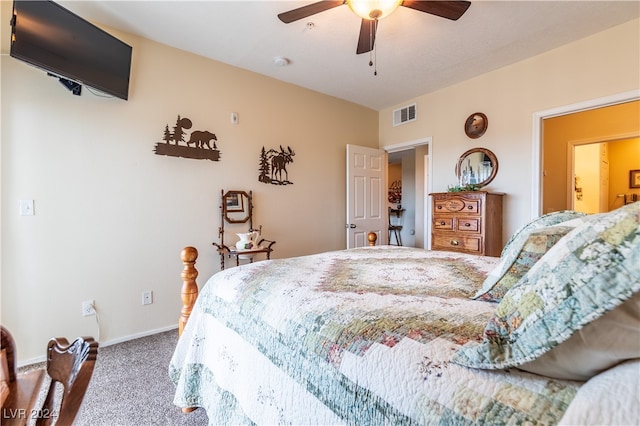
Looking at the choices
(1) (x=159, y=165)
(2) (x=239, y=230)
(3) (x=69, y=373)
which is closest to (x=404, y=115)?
(2) (x=239, y=230)

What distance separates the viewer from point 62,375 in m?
0.67

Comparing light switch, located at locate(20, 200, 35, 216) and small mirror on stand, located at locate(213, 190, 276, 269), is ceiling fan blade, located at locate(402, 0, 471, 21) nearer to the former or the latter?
small mirror on stand, located at locate(213, 190, 276, 269)

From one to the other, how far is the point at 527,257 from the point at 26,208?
311cm

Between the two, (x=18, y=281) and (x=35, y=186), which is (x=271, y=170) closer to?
(x=35, y=186)

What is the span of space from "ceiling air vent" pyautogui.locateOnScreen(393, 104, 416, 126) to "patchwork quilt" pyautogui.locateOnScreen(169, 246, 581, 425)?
2945mm

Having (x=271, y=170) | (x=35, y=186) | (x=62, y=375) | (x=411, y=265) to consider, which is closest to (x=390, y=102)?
(x=271, y=170)

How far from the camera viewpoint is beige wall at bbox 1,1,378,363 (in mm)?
2109

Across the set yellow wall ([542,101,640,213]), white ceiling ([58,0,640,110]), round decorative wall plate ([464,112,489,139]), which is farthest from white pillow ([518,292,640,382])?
yellow wall ([542,101,640,213])

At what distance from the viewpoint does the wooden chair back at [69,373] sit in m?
0.55

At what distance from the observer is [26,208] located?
6.95 feet

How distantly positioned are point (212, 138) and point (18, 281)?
1.90 metres

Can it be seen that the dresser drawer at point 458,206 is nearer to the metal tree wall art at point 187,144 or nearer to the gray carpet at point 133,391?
the metal tree wall art at point 187,144

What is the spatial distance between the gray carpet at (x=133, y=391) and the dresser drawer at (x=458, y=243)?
2715 mm

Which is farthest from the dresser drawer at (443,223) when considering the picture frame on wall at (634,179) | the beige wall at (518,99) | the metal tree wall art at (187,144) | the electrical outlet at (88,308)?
the picture frame on wall at (634,179)
